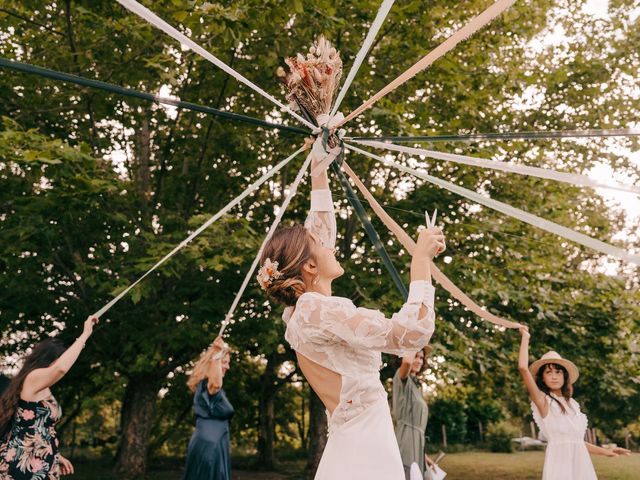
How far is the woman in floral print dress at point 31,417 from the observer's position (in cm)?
376

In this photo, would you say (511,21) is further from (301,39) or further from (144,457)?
(144,457)

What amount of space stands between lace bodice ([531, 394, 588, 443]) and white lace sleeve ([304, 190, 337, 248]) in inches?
120

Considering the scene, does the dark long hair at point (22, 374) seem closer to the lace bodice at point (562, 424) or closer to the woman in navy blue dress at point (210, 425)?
the woman in navy blue dress at point (210, 425)

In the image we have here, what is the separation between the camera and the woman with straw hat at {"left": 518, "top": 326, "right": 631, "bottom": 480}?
470cm

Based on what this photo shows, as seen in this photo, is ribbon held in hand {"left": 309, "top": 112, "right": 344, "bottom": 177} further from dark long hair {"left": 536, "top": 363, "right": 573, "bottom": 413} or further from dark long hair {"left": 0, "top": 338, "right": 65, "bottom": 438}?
dark long hair {"left": 536, "top": 363, "right": 573, "bottom": 413}

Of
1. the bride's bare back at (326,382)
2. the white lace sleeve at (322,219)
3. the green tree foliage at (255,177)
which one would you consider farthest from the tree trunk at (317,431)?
the bride's bare back at (326,382)

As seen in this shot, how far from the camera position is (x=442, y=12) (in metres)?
8.32

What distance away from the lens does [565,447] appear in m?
4.76

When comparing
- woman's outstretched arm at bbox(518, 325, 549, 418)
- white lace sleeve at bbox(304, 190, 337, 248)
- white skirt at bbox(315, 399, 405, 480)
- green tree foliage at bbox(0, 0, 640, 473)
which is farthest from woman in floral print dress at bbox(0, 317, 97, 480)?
woman's outstretched arm at bbox(518, 325, 549, 418)

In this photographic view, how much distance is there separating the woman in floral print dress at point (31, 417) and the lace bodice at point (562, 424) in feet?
11.4

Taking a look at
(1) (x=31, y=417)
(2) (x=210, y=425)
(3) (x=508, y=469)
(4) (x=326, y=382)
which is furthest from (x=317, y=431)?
(4) (x=326, y=382)

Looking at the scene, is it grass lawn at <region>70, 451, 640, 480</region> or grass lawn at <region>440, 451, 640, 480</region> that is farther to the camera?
grass lawn at <region>440, 451, 640, 480</region>

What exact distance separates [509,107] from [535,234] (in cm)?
219

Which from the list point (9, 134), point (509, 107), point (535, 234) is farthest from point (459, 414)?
point (9, 134)
